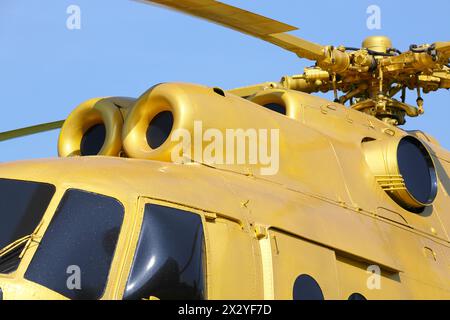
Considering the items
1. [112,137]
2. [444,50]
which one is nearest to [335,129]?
[444,50]

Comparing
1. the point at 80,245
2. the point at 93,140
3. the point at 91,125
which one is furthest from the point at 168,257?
the point at 91,125

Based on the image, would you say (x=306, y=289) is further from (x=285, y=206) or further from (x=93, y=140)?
(x=93, y=140)

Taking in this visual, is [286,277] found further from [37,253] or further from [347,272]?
[37,253]

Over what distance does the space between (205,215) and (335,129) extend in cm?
251

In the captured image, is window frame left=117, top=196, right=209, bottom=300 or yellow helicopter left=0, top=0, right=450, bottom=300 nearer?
window frame left=117, top=196, right=209, bottom=300

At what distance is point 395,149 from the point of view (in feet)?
26.3

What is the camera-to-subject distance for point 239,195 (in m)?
6.42

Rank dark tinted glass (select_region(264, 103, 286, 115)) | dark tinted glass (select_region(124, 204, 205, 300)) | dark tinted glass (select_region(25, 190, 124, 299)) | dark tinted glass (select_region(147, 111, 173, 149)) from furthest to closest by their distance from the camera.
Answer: dark tinted glass (select_region(264, 103, 286, 115))
dark tinted glass (select_region(147, 111, 173, 149))
dark tinted glass (select_region(124, 204, 205, 300))
dark tinted glass (select_region(25, 190, 124, 299))

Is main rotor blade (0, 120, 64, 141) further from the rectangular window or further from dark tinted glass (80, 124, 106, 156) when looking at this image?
the rectangular window

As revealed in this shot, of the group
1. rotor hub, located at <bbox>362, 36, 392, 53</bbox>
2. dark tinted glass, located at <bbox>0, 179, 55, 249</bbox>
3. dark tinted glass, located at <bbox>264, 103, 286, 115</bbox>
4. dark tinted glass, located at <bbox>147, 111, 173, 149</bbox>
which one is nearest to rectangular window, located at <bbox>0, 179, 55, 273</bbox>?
dark tinted glass, located at <bbox>0, 179, 55, 249</bbox>

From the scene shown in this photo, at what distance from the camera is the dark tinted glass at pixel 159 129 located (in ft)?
23.0

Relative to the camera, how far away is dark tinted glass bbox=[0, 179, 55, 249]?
567 centimetres

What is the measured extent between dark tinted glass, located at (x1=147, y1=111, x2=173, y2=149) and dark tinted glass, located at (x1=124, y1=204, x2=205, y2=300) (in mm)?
1191

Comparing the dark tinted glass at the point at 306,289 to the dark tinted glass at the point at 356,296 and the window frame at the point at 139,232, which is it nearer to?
the dark tinted glass at the point at 356,296
